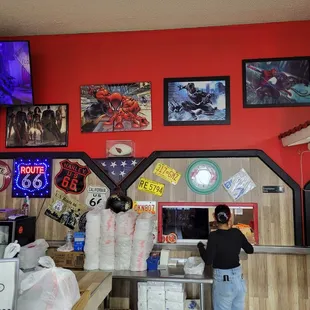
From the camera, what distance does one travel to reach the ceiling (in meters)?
3.23

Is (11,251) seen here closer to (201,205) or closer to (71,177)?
(71,177)

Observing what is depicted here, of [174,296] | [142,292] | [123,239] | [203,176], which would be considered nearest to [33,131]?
[123,239]

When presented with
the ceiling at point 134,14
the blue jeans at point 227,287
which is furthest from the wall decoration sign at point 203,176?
the ceiling at point 134,14

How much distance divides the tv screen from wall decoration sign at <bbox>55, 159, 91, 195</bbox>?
2.63 feet

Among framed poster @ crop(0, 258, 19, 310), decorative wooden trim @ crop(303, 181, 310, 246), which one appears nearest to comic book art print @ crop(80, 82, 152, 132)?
decorative wooden trim @ crop(303, 181, 310, 246)

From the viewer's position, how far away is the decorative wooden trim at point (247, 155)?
3258mm

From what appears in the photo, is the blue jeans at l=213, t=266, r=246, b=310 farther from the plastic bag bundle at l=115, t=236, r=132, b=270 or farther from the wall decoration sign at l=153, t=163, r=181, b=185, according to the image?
the wall decoration sign at l=153, t=163, r=181, b=185

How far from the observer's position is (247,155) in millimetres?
3416

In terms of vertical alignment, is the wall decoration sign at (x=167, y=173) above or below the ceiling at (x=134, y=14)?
below

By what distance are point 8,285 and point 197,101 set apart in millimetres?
2752

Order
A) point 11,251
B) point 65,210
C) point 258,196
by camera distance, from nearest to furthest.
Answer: point 11,251, point 258,196, point 65,210

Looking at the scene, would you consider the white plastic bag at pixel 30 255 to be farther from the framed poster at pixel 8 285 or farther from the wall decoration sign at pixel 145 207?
the framed poster at pixel 8 285

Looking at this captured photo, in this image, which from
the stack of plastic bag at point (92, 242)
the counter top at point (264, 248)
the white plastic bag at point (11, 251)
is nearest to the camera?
the white plastic bag at point (11, 251)

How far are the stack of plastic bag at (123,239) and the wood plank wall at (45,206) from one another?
2.07 ft
